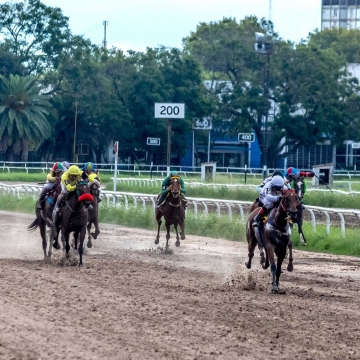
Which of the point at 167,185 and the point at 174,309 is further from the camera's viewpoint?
the point at 167,185

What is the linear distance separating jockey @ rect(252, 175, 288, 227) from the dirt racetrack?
86cm

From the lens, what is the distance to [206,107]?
5719 centimetres

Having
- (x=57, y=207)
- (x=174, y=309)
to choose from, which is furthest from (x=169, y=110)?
(x=174, y=309)

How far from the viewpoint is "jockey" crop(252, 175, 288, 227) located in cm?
1170

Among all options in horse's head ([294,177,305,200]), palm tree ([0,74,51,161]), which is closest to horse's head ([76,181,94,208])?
horse's head ([294,177,305,200])

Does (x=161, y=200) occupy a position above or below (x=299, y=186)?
below

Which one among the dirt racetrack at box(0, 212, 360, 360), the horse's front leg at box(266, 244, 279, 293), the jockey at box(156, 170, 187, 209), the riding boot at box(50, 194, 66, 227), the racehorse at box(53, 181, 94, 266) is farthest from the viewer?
the jockey at box(156, 170, 187, 209)

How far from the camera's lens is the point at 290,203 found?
11.1 m

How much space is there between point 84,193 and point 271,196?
3.26 m

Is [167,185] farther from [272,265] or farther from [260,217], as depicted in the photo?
[272,265]

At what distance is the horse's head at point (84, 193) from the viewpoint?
1360 cm

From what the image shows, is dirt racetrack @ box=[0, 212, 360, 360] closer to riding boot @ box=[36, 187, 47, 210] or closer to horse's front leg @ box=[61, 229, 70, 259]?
horse's front leg @ box=[61, 229, 70, 259]

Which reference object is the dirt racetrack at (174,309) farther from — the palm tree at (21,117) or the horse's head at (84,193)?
the palm tree at (21,117)

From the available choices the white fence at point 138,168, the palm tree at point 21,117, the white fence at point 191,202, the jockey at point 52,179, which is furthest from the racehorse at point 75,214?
the palm tree at point 21,117
